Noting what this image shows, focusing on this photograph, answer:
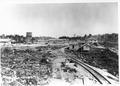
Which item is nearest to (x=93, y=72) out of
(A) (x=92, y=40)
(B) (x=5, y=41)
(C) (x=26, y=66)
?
(A) (x=92, y=40)

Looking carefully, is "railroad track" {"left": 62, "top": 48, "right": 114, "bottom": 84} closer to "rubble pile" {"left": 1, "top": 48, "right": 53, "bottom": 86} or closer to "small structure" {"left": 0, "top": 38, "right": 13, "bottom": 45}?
"rubble pile" {"left": 1, "top": 48, "right": 53, "bottom": 86}

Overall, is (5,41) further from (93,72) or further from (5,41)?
(93,72)

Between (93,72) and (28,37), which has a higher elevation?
(28,37)

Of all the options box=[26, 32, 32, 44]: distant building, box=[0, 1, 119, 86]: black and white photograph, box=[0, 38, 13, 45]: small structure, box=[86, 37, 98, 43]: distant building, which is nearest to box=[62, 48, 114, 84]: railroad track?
box=[0, 1, 119, 86]: black and white photograph

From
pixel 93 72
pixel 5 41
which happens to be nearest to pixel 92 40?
pixel 93 72

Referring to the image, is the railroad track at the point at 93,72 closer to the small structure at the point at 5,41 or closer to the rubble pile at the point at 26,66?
the rubble pile at the point at 26,66

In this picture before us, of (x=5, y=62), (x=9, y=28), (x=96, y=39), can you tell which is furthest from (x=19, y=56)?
(x=96, y=39)

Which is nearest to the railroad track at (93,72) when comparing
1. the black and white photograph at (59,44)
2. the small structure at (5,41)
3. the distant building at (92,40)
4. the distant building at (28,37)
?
the black and white photograph at (59,44)

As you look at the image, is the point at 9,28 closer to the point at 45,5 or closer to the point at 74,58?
the point at 45,5

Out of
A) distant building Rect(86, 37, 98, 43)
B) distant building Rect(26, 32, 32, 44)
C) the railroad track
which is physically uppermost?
distant building Rect(26, 32, 32, 44)
